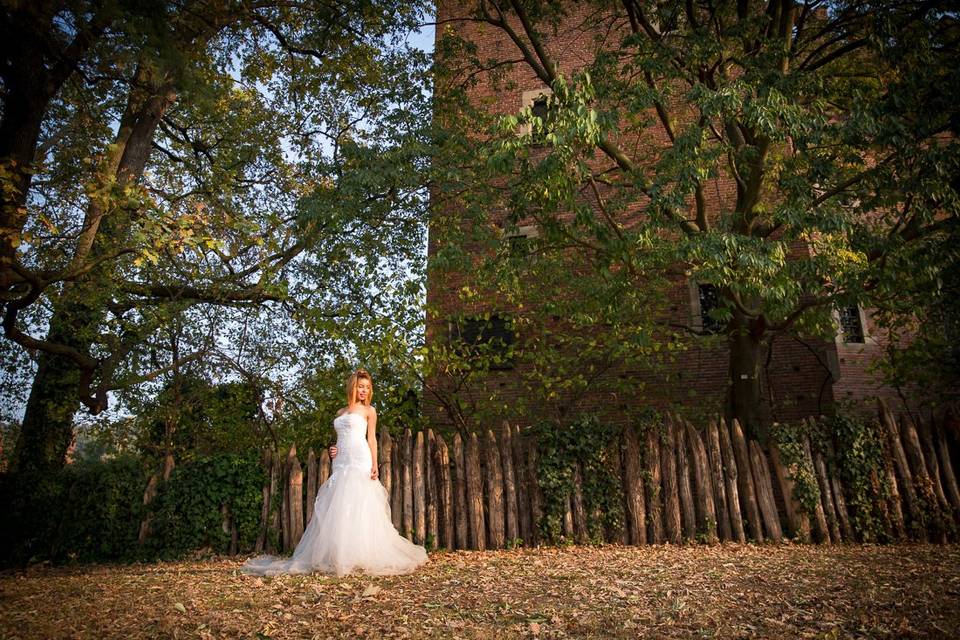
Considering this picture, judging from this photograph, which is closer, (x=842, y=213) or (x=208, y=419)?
(x=842, y=213)

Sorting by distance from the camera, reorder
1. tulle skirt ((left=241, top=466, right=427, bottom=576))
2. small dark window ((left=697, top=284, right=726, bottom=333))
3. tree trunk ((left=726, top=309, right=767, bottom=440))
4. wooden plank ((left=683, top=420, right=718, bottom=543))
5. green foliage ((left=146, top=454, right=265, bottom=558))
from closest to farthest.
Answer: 1. tulle skirt ((left=241, top=466, right=427, bottom=576))
2. wooden plank ((left=683, top=420, right=718, bottom=543))
3. green foliage ((left=146, top=454, right=265, bottom=558))
4. tree trunk ((left=726, top=309, right=767, bottom=440))
5. small dark window ((left=697, top=284, right=726, bottom=333))

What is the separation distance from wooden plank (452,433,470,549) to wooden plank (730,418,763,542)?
3892 millimetres

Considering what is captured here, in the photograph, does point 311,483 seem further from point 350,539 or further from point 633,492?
point 633,492

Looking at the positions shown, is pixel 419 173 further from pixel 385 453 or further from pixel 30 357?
pixel 30 357

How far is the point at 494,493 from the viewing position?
27.7ft

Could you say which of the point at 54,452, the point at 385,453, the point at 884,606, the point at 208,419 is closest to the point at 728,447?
the point at 884,606

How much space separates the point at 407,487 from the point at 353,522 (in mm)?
1774

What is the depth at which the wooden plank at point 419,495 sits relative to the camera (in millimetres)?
8297

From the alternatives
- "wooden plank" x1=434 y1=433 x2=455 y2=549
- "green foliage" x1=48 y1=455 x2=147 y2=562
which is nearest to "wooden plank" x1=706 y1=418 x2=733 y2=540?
"wooden plank" x1=434 y1=433 x2=455 y2=549

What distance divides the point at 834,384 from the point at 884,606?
8.77 m

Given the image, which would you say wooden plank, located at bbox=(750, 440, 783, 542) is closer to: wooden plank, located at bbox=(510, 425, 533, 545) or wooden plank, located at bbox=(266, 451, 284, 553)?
wooden plank, located at bbox=(510, 425, 533, 545)

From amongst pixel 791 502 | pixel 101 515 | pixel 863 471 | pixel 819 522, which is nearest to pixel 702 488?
pixel 791 502

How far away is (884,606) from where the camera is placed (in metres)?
4.48

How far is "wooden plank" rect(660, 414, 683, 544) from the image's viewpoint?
8.22 meters
